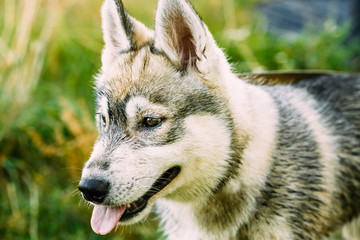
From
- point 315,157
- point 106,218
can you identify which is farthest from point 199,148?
point 315,157

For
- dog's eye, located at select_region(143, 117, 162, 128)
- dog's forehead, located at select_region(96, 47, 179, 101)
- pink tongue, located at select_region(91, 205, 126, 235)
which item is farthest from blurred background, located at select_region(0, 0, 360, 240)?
dog's eye, located at select_region(143, 117, 162, 128)

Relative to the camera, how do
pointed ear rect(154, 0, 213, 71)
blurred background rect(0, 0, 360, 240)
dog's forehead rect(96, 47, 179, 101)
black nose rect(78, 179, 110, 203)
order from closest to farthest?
black nose rect(78, 179, 110, 203) < pointed ear rect(154, 0, 213, 71) < dog's forehead rect(96, 47, 179, 101) < blurred background rect(0, 0, 360, 240)

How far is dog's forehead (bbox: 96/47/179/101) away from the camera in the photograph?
253 cm

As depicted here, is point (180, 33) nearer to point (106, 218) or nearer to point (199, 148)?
point (199, 148)

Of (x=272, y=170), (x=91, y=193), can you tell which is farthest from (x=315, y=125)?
(x=91, y=193)

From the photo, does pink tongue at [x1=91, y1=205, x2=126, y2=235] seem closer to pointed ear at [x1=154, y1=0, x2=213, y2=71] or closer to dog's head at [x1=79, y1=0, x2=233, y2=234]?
dog's head at [x1=79, y1=0, x2=233, y2=234]

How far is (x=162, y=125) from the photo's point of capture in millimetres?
2432

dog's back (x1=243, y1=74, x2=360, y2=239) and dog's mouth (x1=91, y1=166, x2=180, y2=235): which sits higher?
dog's back (x1=243, y1=74, x2=360, y2=239)

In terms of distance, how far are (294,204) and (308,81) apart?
1.22 metres

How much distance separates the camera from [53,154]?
13.8 feet

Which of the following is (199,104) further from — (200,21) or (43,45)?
(43,45)

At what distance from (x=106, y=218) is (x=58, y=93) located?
2.78 metres

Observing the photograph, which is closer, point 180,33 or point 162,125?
point 162,125

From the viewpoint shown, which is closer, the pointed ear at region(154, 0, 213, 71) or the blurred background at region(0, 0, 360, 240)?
the pointed ear at region(154, 0, 213, 71)
